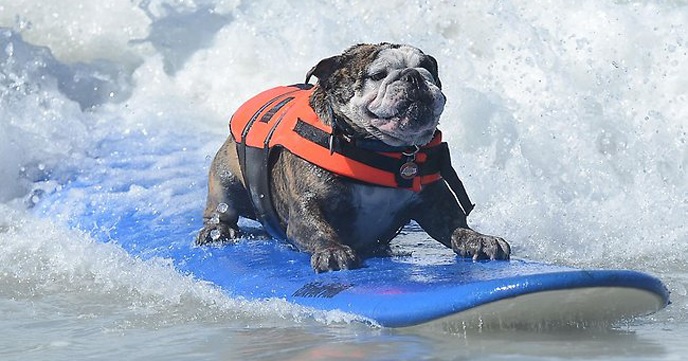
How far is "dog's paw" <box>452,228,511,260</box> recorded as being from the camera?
5.01m

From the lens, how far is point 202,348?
4.11 metres

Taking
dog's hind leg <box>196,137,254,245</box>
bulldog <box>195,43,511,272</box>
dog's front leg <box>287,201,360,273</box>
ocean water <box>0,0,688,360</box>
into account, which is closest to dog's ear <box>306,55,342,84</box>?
bulldog <box>195,43,511,272</box>

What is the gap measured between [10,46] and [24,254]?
4.66 m

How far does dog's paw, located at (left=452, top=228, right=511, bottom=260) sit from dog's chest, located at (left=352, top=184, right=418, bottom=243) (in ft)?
1.01

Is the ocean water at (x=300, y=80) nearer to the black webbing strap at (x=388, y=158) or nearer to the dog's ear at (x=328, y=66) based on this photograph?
the black webbing strap at (x=388, y=158)

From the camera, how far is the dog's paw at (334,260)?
195 inches

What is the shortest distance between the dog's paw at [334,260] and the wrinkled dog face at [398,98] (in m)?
0.53

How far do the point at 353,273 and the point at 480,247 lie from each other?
1.84ft

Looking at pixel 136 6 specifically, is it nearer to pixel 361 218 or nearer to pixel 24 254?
pixel 24 254

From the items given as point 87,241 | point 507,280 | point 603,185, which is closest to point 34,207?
point 87,241

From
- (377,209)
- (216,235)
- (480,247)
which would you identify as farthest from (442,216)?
(216,235)

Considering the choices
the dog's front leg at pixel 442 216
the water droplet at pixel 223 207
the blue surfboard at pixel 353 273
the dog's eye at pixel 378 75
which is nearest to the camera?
the blue surfboard at pixel 353 273

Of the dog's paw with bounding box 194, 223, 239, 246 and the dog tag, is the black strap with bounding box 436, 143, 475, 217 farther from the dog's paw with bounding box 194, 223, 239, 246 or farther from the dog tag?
the dog's paw with bounding box 194, 223, 239, 246

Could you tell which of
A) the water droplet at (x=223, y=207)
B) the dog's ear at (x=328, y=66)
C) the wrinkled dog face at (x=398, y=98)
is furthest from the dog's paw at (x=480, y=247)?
the water droplet at (x=223, y=207)
